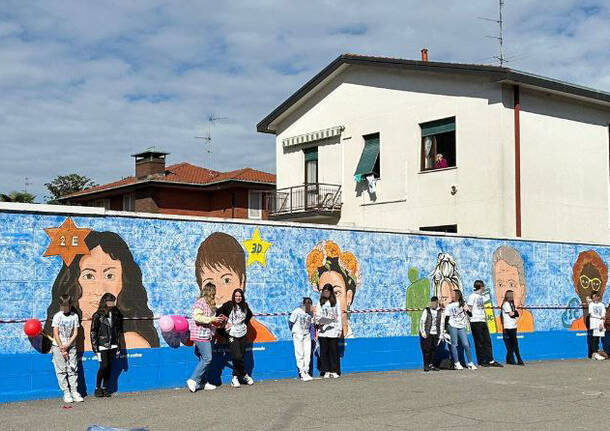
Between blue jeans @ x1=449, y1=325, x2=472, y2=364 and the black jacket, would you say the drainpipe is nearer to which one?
blue jeans @ x1=449, y1=325, x2=472, y2=364

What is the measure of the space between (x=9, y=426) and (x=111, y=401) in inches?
95.1

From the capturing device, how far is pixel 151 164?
47.6 meters

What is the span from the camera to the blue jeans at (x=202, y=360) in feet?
45.9

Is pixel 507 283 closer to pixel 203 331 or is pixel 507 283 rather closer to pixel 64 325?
pixel 203 331

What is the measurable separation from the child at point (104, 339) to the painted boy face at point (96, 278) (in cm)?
19

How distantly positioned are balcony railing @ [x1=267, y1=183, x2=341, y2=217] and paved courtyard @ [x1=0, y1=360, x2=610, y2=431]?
14041mm

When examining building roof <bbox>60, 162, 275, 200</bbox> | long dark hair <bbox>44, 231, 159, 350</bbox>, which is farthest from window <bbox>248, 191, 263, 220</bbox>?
long dark hair <bbox>44, 231, 159, 350</bbox>

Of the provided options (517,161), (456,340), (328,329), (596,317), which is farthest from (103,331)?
(517,161)

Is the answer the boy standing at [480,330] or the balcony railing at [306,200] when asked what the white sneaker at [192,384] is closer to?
the boy standing at [480,330]

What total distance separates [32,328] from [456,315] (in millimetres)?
9066

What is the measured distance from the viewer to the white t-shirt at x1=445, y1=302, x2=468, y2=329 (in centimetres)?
1778

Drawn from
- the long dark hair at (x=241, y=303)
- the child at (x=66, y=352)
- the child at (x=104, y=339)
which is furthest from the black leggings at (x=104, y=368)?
the long dark hair at (x=241, y=303)

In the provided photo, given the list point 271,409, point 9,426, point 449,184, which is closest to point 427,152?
point 449,184

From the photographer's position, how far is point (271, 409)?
11750 millimetres
